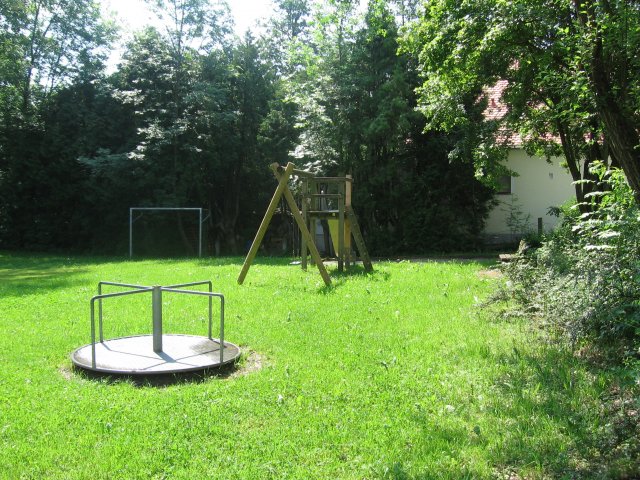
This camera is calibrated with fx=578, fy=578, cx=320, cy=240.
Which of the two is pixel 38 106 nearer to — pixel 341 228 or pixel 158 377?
pixel 341 228

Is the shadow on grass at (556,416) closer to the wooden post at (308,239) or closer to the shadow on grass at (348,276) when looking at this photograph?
the shadow on grass at (348,276)

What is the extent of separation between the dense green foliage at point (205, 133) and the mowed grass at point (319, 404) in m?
12.1

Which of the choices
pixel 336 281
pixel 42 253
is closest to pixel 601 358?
pixel 336 281

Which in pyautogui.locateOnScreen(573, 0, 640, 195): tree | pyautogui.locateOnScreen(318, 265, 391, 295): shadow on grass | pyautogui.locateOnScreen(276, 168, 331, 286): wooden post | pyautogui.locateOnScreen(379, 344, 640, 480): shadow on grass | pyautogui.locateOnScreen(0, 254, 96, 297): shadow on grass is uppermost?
pyautogui.locateOnScreen(573, 0, 640, 195): tree

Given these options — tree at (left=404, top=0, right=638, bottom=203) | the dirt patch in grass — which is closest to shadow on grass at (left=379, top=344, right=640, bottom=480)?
the dirt patch in grass

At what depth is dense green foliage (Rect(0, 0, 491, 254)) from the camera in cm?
1922

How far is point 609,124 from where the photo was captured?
6.11 meters

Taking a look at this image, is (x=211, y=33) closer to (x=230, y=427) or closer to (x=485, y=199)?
(x=485, y=199)

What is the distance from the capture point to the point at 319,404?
452cm

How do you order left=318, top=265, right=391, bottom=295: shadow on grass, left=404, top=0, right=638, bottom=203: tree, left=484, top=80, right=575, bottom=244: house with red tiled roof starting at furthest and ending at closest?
left=484, top=80, right=575, bottom=244: house with red tiled roof, left=318, top=265, right=391, bottom=295: shadow on grass, left=404, top=0, right=638, bottom=203: tree

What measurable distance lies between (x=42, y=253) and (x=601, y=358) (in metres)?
23.6

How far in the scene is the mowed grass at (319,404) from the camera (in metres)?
3.52

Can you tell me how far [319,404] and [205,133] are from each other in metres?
19.4

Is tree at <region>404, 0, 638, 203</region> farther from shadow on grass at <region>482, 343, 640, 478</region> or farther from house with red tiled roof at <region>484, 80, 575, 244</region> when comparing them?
house with red tiled roof at <region>484, 80, 575, 244</region>
